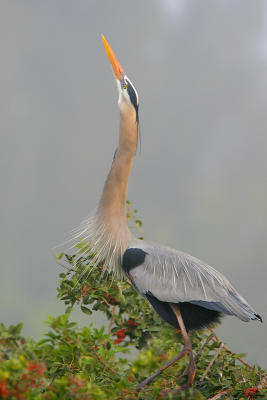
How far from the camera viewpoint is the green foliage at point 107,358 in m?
2.01

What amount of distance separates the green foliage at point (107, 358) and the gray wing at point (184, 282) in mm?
289

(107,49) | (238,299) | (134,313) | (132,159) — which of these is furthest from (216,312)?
(107,49)

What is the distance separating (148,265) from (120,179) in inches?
36.0

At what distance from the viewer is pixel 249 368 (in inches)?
142

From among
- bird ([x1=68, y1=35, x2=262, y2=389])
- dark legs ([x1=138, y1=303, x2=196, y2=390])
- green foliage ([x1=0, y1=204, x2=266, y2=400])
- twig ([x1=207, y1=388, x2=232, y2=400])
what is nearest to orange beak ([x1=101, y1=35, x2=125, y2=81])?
bird ([x1=68, y1=35, x2=262, y2=389])

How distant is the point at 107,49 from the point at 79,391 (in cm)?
390

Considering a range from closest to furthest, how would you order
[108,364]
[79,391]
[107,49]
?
[79,391], [108,364], [107,49]

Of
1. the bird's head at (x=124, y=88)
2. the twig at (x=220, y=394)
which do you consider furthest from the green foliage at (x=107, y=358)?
the bird's head at (x=124, y=88)

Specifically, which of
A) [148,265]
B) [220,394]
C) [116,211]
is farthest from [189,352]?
[116,211]

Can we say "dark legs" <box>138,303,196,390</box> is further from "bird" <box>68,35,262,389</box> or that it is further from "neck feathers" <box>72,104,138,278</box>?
"neck feathers" <box>72,104,138,278</box>

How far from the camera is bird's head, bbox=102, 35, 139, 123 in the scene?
453cm

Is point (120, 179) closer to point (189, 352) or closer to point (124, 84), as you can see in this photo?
point (124, 84)

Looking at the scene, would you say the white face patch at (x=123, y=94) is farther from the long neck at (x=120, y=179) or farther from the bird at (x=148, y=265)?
the long neck at (x=120, y=179)

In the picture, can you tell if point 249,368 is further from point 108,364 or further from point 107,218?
point 107,218
